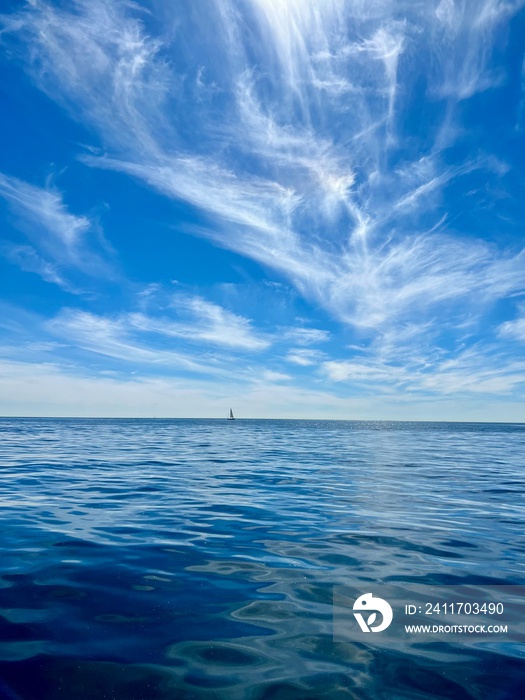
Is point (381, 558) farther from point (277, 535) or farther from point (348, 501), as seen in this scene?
point (348, 501)

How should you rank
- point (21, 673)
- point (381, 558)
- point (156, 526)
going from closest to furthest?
point (21, 673) < point (381, 558) < point (156, 526)

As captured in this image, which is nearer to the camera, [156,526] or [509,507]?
[156,526]

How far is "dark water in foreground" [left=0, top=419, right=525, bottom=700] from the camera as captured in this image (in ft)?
14.1

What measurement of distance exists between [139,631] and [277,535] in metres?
4.71

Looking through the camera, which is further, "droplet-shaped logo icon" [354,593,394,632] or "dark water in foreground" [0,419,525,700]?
"droplet-shaped logo icon" [354,593,394,632]

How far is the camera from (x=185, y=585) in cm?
A: 654

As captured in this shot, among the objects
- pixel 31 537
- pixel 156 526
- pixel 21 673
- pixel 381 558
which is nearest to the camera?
pixel 21 673

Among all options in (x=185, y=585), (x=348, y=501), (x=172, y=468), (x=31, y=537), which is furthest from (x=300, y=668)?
(x=172, y=468)

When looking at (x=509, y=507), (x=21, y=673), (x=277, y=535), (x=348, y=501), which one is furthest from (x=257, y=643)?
(x=509, y=507)

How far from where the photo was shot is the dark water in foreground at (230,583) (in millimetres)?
4305

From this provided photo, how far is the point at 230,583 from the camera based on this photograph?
6.66 meters

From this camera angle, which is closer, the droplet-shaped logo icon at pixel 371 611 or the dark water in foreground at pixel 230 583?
the dark water in foreground at pixel 230 583

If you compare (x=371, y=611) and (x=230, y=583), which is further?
(x=230, y=583)

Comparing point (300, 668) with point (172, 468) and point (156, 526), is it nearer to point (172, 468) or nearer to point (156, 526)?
point (156, 526)
